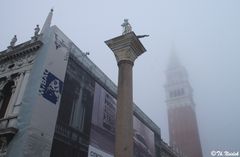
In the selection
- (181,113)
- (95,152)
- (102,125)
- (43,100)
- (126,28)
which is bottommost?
(95,152)

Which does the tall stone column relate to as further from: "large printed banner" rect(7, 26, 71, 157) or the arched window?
the arched window

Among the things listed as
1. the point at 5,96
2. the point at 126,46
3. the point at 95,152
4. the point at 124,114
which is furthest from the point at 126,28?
the point at 95,152

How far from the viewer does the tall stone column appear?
6562 millimetres

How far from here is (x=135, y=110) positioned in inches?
877

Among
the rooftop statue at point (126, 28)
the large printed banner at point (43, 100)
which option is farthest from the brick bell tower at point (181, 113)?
the rooftop statue at point (126, 28)

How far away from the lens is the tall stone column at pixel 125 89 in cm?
656

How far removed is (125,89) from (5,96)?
911 centimetres

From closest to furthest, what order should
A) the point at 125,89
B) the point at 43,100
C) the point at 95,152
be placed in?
the point at 125,89 < the point at 43,100 < the point at 95,152

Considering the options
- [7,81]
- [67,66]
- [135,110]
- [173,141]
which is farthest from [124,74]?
[173,141]

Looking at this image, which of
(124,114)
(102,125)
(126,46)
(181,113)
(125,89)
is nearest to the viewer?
(124,114)

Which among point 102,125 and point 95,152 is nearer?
point 95,152

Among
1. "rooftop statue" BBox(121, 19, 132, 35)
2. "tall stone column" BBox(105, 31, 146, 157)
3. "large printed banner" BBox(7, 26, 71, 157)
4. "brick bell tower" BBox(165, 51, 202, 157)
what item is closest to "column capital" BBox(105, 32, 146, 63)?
"tall stone column" BBox(105, 31, 146, 157)

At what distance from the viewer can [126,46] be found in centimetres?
802

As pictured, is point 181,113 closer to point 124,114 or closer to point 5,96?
point 5,96
